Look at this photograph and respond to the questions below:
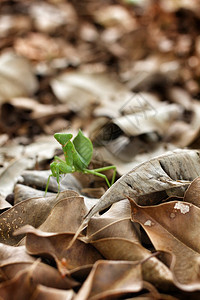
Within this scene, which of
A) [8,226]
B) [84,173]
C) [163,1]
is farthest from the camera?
[163,1]

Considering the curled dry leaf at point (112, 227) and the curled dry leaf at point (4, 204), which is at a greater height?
the curled dry leaf at point (4, 204)

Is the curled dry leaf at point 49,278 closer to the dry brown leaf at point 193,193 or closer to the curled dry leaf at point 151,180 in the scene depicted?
the curled dry leaf at point 151,180

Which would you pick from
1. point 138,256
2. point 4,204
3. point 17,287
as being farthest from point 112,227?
point 4,204

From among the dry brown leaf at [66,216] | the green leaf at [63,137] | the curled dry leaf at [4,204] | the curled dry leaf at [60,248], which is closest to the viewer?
the curled dry leaf at [60,248]

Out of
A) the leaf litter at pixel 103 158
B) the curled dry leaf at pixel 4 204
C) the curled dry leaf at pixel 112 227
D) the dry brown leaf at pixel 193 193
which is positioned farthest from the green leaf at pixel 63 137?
the dry brown leaf at pixel 193 193

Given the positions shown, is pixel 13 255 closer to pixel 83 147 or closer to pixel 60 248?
pixel 60 248

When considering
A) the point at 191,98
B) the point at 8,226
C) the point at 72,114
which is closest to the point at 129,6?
the point at 191,98

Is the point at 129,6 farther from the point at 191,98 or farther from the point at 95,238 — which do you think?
the point at 95,238
